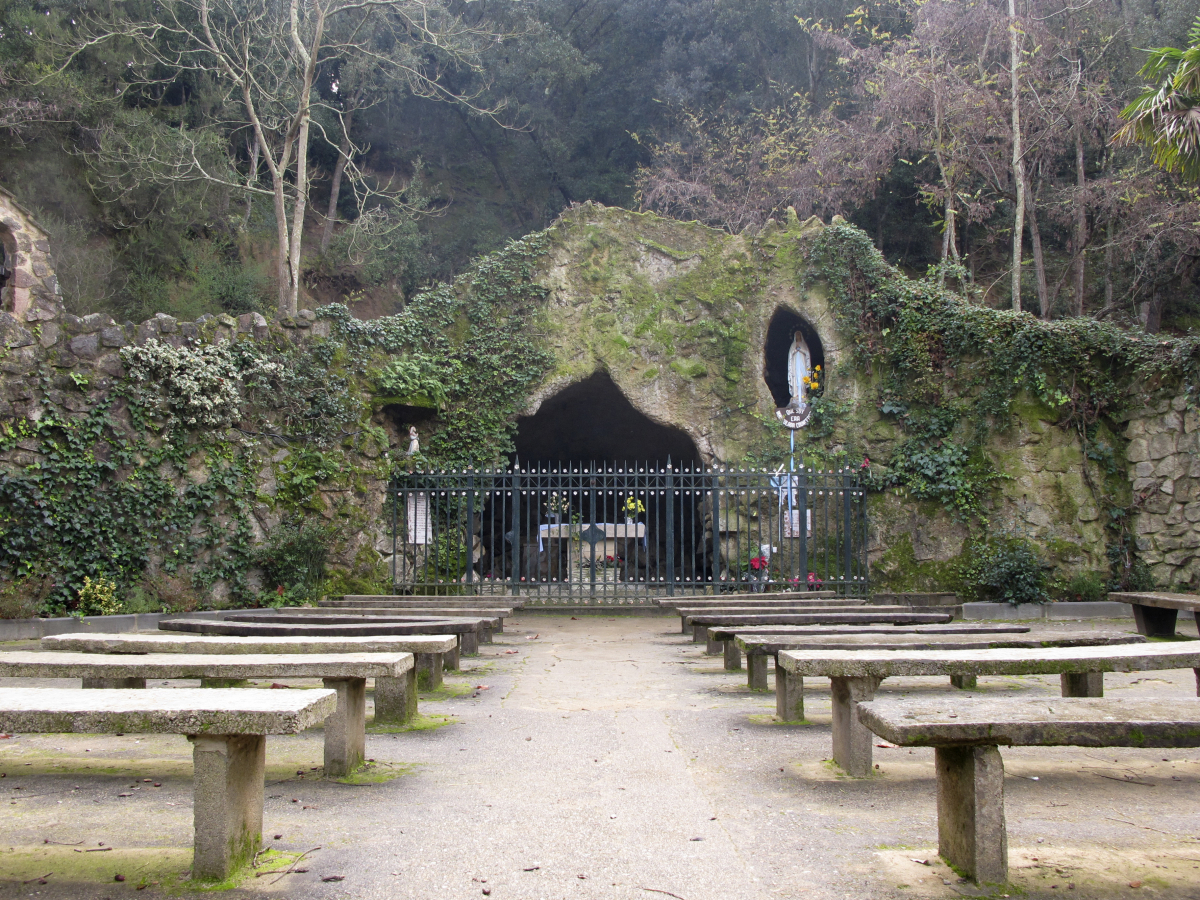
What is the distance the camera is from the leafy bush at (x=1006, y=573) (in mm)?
10633

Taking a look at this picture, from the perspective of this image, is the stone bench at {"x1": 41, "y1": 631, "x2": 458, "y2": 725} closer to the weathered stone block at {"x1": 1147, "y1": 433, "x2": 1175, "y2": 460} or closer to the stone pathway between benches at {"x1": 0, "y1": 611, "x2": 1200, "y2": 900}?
the stone pathway between benches at {"x1": 0, "y1": 611, "x2": 1200, "y2": 900}

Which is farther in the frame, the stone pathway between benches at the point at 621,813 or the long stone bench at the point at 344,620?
the long stone bench at the point at 344,620

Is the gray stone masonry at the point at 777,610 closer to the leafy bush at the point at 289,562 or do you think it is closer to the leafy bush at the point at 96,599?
the leafy bush at the point at 289,562

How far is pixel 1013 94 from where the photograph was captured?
1455 centimetres

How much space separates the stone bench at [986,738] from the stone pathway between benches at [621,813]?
4.5 inches

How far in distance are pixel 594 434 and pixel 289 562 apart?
875 centimetres

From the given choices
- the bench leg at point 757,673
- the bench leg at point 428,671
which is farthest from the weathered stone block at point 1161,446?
the bench leg at point 428,671

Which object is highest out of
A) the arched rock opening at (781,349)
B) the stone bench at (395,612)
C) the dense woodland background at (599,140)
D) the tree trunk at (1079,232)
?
the dense woodland background at (599,140)

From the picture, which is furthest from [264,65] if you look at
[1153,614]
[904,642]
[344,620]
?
[1153,614]

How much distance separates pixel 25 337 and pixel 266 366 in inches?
96.8

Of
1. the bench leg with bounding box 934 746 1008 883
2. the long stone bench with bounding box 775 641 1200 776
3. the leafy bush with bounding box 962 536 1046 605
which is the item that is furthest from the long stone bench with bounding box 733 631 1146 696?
the leafy bush with bounding box 962 536 1046 605

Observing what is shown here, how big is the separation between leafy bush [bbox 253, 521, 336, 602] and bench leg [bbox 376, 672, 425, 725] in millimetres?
6001

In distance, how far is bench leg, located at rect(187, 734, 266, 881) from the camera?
228 cm

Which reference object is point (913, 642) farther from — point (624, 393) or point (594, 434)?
point (594, 434)
